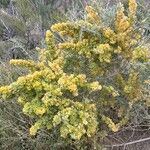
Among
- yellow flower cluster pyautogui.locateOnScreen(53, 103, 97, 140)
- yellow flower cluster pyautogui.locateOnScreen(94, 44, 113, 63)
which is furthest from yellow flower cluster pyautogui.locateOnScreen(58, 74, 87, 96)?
yellow flower cluster pyautogui.locateOnScreen(94, 44, 113, 63)

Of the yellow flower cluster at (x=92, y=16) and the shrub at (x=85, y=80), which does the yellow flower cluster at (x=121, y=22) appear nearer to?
the shrub at (x=85, y=80)

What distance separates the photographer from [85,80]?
3568 mm

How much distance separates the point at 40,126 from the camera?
351 cm

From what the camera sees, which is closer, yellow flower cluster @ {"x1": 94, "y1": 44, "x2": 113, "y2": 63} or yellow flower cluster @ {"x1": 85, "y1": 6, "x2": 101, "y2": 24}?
yellow flower cluster @ {"x1": 94, "y1": 44, "x2": 113, "y2": 63}

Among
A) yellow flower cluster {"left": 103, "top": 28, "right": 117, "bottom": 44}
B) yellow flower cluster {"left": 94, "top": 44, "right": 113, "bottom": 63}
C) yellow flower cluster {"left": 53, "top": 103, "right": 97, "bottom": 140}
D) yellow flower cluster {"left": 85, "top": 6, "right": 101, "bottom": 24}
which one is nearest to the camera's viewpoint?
yellow flower cluster {"left": 53, "top": 103, "right": 97, "bottom": 140}

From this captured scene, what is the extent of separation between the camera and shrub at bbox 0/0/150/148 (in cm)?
343

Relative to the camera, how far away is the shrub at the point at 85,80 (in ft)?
11.3

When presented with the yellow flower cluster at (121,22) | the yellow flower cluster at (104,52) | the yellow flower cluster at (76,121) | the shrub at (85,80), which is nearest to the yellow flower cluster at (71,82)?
the shrub at (85,80)

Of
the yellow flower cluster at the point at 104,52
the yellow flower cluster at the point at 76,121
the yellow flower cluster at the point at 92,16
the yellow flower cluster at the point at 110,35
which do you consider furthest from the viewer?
the yellow flower cluster at the point at 92,16

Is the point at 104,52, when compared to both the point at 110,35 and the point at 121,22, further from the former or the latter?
the point at 121,22

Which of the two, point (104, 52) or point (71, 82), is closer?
point (71, 82)

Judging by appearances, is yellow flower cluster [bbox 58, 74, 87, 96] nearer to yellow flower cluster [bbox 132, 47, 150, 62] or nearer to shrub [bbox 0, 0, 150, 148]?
shrub [bbox 0, 0, 150, 148]

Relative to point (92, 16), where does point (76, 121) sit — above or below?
below

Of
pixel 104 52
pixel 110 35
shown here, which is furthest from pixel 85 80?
pixel 110 35
